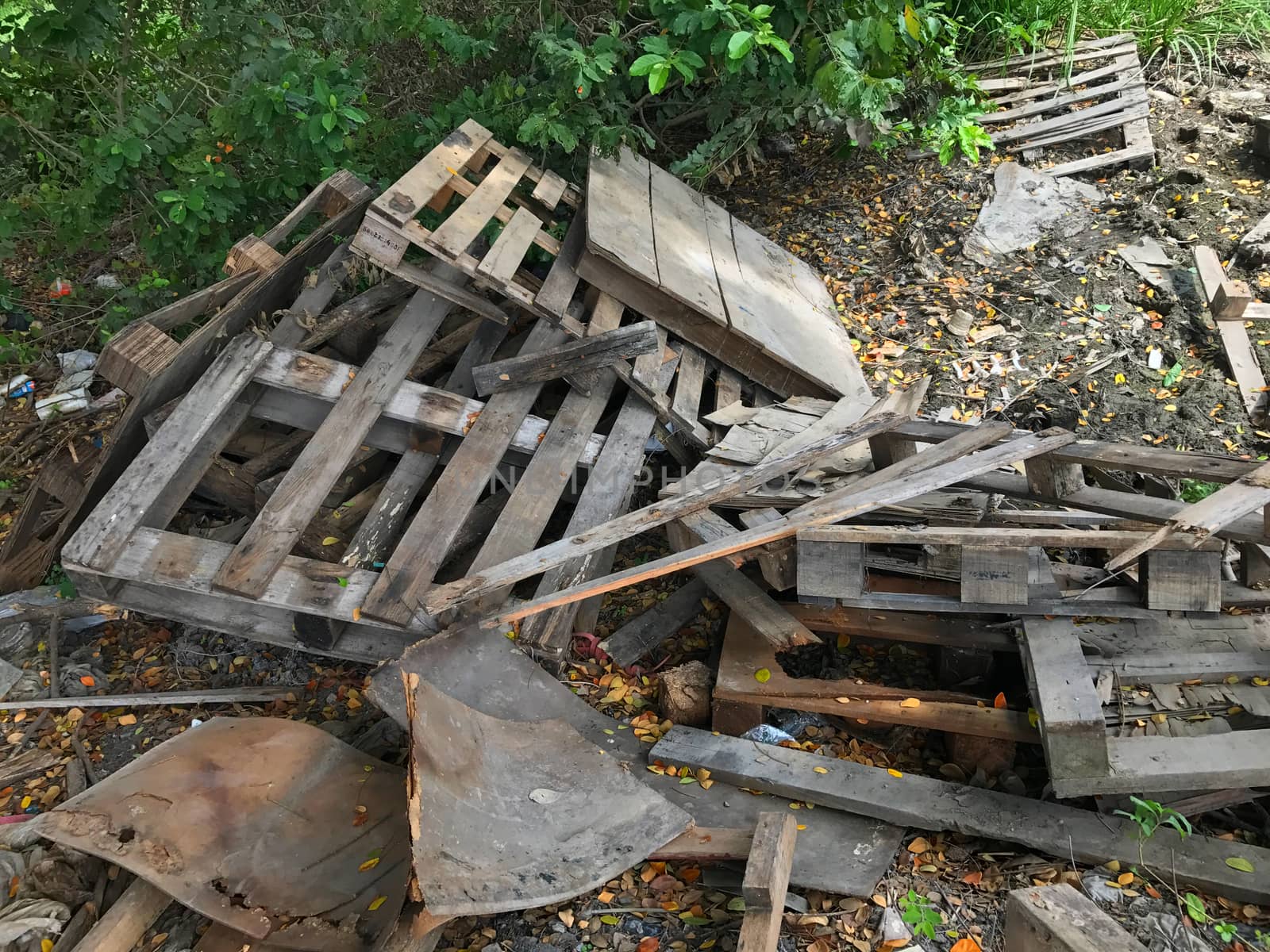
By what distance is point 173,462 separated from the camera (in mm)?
3293

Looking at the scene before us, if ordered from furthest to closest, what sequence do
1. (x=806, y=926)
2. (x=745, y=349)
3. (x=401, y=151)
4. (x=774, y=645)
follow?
1. (x=401, y=151)
2. (x=745, y=349)
3. (x=774, y=645)
4. (x=806, y=926)

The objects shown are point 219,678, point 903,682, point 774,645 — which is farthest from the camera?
point 219,678

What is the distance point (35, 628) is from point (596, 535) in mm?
2641

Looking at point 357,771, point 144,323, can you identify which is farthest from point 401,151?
point 357,771

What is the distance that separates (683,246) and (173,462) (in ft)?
8.40

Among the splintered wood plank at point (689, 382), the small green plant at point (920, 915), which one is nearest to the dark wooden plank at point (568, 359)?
the splintered wood plank at point (689, 382)

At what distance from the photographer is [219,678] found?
3568 millimetres

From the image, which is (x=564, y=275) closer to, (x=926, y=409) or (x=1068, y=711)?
(x=926, y=409)

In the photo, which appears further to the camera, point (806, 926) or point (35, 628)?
point (35, 628)

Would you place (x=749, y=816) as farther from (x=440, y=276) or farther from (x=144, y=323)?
(x=144, y=323)

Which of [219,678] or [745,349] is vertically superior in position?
[745,349]

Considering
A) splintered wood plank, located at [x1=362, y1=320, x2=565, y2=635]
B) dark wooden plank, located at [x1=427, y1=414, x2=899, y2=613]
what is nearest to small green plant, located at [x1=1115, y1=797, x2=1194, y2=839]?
dark wooden plank, located at [x1=427, y1=414, x2=899, y2=613]

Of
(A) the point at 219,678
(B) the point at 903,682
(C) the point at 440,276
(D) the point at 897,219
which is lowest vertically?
(B) the point at 903,682

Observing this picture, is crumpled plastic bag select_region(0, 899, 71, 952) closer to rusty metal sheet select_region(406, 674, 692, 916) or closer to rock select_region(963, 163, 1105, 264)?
rusty metal sheet select_region(406, 674, 692, 916)
